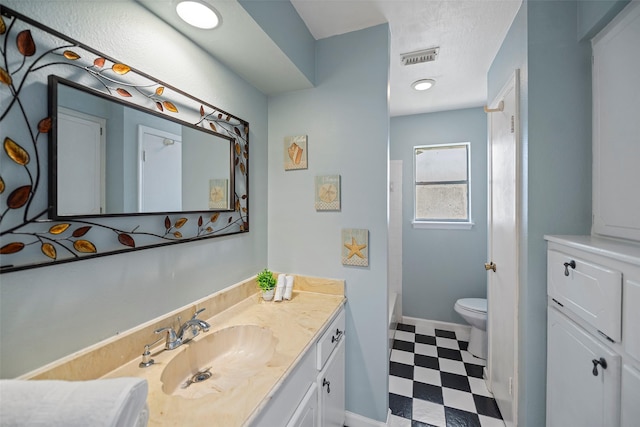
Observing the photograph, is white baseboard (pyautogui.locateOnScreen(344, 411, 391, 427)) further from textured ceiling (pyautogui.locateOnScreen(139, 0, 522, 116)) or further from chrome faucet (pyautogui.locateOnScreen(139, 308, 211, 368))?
textured ceiling (pyautogui.locateOnScreen(139, 0, 522, 116))

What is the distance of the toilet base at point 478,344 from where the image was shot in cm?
231

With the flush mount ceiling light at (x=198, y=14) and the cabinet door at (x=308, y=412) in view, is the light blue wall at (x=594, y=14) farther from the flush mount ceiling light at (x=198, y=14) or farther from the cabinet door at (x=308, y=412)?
the cabinet door at (x=308, y=412)

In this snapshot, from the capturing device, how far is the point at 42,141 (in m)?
0.72

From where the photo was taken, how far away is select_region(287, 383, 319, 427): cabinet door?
0.95 meters

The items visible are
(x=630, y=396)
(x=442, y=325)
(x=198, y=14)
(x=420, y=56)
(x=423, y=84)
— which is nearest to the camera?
(x=630, y=396)

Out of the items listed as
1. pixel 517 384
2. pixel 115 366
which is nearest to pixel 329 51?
pixel 115 366

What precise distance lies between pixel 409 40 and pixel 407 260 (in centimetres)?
223

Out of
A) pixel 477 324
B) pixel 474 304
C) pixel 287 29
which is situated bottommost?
pixel 477 324

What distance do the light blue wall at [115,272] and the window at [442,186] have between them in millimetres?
2284

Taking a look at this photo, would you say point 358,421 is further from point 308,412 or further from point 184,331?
point 184,331

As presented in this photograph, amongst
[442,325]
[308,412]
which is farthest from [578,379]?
[442,325]

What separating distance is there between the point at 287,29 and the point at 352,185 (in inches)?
36.9

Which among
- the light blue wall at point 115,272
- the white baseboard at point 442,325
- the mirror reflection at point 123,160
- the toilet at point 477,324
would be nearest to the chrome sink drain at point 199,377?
the light blue wall at point 115,272

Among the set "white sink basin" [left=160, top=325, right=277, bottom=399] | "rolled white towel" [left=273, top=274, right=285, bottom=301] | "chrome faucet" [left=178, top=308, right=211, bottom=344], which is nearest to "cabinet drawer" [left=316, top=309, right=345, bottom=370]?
"white sink basin" [left=160, top=325, right=277, bottom=399]
